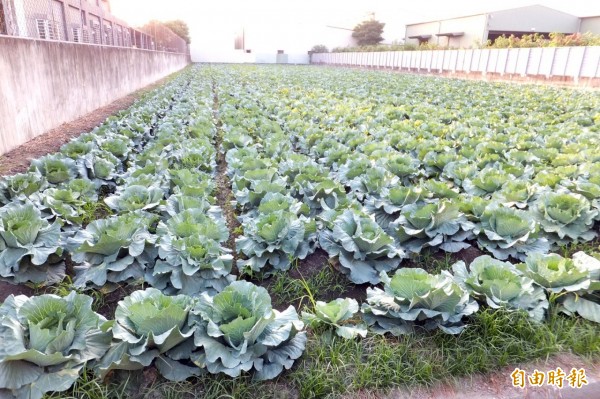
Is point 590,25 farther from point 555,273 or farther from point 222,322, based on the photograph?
point 222,322

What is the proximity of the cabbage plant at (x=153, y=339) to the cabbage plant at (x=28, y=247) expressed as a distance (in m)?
1.11

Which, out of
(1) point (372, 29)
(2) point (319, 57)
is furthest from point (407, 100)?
(1) point (372, 29)

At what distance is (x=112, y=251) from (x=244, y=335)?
1387 mm

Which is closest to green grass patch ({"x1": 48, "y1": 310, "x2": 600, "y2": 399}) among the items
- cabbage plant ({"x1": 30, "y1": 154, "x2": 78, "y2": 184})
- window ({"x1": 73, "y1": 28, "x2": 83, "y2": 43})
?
cabbage plant ({"x1": 30, "y1": 154, "x2": 78, "y2": 184})

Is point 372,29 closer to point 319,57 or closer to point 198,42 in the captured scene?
point 319,57

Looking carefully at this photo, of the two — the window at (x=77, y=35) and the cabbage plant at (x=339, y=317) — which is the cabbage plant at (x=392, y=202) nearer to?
the cabbage plant at (x=339, y=317)

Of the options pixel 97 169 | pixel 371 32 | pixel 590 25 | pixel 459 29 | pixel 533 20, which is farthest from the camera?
pixel 371 32

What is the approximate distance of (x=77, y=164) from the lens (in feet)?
15.7

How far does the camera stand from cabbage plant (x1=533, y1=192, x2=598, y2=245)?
3.62 meters

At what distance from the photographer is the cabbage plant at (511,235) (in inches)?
130

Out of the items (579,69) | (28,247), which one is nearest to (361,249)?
(28,247)

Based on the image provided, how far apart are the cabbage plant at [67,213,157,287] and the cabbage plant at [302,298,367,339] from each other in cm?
130

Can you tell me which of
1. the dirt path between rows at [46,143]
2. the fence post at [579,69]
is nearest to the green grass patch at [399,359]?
the dirt path between rows at [46,143]

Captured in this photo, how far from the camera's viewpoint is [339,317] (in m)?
2.54
